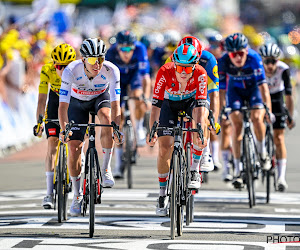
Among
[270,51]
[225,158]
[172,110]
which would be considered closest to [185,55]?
[172,110]

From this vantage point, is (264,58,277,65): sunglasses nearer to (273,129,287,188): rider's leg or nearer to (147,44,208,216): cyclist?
(273,129,287,188): rider's leg

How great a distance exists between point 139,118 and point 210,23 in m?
60.8

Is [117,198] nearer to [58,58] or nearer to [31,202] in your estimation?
[31,202]

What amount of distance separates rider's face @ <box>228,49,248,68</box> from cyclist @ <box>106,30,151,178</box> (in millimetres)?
2333

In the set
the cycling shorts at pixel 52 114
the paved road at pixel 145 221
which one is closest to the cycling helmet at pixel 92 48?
the cycling shorts at pixel 52 114

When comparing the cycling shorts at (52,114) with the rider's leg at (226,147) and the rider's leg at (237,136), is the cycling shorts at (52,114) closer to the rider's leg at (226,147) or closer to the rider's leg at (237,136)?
the rider's leg at (237,136)

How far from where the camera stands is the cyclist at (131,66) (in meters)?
14.2

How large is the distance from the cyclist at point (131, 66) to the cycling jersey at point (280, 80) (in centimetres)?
220

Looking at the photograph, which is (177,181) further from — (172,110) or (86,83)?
(86,83)

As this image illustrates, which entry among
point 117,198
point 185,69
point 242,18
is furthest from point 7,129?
point 242,18

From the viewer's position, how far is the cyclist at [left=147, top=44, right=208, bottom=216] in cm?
934

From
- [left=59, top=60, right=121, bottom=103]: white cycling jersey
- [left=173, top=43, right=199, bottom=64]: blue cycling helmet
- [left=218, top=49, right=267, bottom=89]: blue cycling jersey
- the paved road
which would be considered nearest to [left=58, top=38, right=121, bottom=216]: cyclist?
[left=59, top=60, right=121, bottom=103]: white cycling jersey

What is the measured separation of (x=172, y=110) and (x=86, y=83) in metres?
1.00

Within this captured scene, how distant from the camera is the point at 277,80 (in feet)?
43.7
